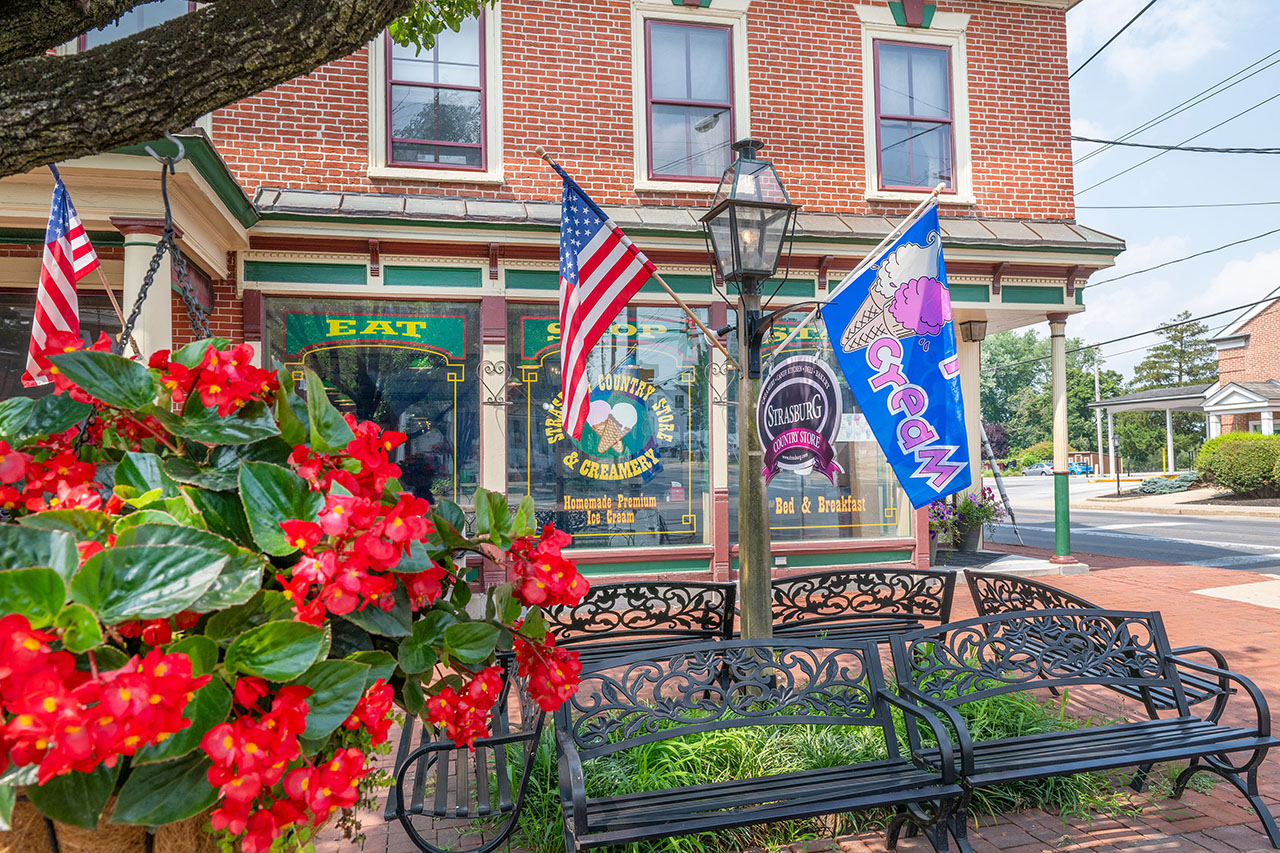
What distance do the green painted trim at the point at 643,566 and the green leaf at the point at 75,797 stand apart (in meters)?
6.48

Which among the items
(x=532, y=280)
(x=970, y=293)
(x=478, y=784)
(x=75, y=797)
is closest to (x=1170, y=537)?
(x=970, y=293)

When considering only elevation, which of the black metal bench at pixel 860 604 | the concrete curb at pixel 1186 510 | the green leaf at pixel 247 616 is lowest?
the concrete curb at pixel 1186 510

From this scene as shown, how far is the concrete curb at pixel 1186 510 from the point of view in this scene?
19.3 meters

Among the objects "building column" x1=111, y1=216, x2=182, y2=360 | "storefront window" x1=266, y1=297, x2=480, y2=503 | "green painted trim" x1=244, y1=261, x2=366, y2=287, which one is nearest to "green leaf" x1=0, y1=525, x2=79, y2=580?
"building column" x1=111, y1=216, x2=182, y2=360

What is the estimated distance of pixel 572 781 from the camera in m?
2.62

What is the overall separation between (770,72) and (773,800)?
26.4 ft

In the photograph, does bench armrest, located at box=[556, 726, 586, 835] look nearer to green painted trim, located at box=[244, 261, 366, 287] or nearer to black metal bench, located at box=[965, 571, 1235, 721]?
black metal bench, located at box=[965, 571, 1235, 721]

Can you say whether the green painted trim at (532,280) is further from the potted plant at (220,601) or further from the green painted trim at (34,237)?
the potted plant at (220,601)

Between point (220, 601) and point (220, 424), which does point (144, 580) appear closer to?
point (220, 601)

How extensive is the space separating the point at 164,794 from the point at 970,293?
9.19 metres

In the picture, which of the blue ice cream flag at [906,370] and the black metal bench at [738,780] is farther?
the blue ice cream flag at [906,370]

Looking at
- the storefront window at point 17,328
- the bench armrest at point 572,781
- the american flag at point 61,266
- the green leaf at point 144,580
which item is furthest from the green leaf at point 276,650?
the storefront window at point 17,328

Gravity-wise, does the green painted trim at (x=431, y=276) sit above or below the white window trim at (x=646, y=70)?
below

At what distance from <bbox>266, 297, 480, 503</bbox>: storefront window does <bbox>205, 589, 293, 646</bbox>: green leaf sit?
629 cm
